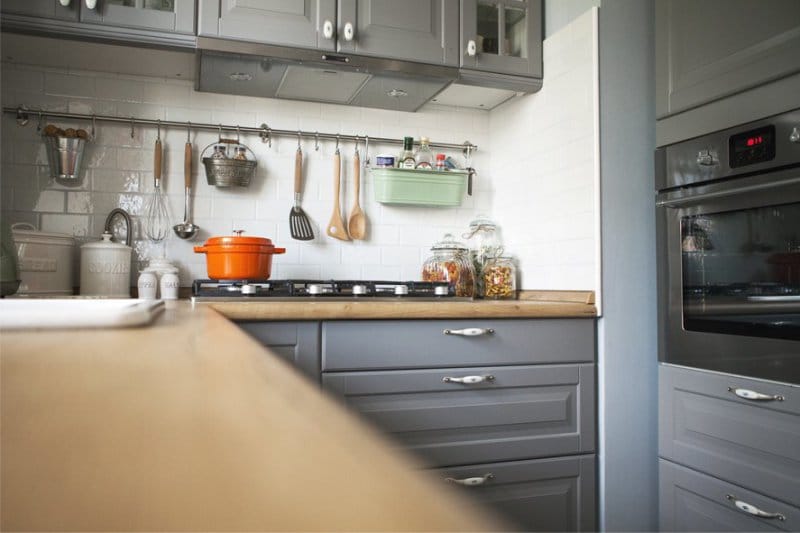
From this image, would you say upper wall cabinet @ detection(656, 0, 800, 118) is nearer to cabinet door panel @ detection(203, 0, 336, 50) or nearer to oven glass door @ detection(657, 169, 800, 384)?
oven glass door @ detection(657, 169, 800, 384)

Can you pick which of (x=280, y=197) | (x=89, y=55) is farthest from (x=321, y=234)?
(x=89, y=55)

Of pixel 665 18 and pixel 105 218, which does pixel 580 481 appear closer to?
pixel 665 18

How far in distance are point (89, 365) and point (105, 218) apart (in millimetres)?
1969

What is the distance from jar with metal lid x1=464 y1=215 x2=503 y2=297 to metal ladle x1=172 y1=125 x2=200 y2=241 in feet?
3.33

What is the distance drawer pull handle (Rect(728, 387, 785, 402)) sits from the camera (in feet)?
5.21

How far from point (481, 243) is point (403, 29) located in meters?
0.87

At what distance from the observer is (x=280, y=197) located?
245 centimetres

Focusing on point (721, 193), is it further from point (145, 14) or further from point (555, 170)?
point (145, 14)

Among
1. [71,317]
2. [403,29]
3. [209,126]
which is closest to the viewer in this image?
[71,317]

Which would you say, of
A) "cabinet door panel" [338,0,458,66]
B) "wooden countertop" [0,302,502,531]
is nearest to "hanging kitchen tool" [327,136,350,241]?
"cabinet door panel" [338,0,458,66]

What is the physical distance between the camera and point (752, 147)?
5.48 ft

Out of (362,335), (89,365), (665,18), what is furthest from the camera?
(665,18)

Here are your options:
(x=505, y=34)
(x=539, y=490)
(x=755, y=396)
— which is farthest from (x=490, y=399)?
(x=505, y=34)

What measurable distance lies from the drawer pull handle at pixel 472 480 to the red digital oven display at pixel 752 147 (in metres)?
1.09
